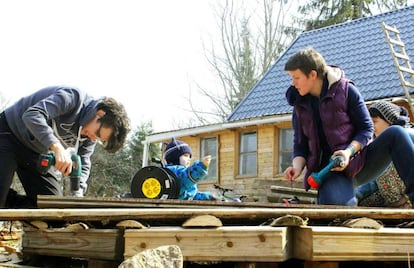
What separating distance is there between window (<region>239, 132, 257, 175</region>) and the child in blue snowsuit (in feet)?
26.2

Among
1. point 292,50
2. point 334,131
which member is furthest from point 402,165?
point 292,50

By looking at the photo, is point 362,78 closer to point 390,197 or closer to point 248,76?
point 390,197

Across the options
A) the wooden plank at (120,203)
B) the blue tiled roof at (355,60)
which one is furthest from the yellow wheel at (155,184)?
the blue tiled roof at (355,60)

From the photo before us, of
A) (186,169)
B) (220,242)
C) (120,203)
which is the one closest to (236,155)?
(186,169)

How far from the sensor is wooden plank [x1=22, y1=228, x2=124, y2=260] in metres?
3.08

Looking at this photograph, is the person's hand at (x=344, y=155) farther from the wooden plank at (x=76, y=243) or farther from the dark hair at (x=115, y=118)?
the wooden plank at (x=76, y=243)

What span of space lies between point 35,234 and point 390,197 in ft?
11.6

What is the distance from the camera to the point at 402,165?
13.8 feet

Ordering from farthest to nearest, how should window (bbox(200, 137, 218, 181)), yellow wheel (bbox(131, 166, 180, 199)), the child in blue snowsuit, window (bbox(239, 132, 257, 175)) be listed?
window (bbox(200, 137, 218, 181))
window (bbox(239, 132, 257, 175))
the child in blue snowsuit
yellow wheel (bbox(131, 166, 180, 199))

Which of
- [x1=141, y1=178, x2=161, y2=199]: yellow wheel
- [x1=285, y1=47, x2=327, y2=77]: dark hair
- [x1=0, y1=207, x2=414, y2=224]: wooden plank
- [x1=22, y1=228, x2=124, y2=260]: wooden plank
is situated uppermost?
[x1=285, y1=47, x2=327, y2=77]: dark hair

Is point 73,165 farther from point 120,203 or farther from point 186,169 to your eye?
point 186,169

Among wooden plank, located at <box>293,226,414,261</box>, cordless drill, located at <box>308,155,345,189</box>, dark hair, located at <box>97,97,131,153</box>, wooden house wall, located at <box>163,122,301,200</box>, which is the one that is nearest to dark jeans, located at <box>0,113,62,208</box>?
dark hair, located at <box>97,97,131,153</box>

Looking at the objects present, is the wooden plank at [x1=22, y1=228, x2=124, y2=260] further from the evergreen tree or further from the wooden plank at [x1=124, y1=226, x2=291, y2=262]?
the evergreen tree

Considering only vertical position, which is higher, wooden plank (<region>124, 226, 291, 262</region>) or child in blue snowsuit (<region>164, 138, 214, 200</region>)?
child in blue snowsuit (<region>164, 138, 214, 200</region>)
